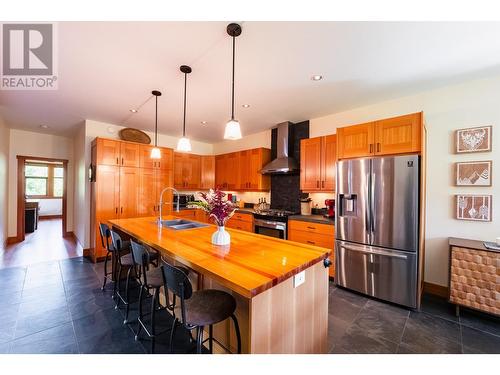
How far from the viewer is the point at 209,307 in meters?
1.46

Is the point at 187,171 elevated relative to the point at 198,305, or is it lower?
elevated

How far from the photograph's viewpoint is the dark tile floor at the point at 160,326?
1880 mm

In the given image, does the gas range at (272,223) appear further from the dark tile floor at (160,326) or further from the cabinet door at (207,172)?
the cabinet door at (207,172)

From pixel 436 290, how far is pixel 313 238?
1652 mm

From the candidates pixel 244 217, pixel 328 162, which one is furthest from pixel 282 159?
pixel 244 217

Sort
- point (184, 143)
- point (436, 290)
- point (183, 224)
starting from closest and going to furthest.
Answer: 1. point (184, 143)
2. point (436, 290)
3. point (183, 224)

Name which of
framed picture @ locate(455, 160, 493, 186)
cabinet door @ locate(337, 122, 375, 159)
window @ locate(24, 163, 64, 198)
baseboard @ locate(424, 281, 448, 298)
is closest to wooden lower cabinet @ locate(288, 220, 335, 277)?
cabinet door @ locate(337, 122, 375, 159)

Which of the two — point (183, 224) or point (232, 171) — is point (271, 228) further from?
point (232, 171)

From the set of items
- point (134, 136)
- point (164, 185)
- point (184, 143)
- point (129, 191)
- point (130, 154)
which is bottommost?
point (129, 191)

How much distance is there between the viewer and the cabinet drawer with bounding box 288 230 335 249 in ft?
10.5

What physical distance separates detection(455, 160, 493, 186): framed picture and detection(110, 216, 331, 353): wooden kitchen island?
2311mm

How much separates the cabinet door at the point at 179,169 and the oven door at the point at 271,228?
2.29 m
